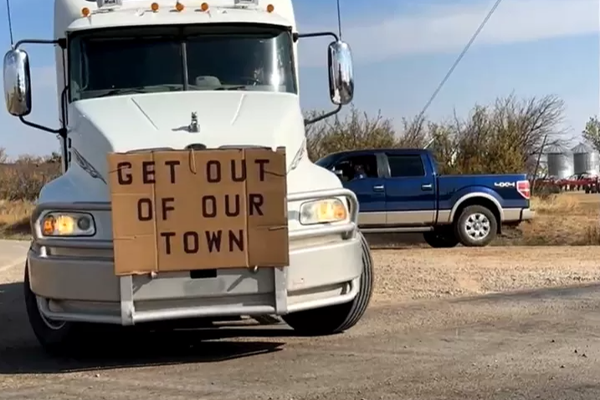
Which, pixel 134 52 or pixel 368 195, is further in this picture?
pixel 368 195

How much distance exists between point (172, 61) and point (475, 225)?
33.8 feet

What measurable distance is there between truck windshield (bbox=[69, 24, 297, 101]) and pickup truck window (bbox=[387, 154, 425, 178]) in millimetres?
9443

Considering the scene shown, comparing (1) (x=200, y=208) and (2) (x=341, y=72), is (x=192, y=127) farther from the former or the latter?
(2) (x=341, y=72)

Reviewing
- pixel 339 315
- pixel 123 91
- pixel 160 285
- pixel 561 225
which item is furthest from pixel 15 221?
pixel 160 285

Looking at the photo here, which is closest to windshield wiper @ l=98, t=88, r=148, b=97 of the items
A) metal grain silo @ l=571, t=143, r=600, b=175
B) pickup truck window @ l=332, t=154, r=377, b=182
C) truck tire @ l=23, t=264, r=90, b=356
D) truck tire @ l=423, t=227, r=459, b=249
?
truck tire @ l=23, t=264, r=90, b=356

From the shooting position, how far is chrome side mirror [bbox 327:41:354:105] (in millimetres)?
8617

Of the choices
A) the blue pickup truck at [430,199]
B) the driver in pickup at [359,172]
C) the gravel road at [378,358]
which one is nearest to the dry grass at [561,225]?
the blue pickup truck at [430,199]

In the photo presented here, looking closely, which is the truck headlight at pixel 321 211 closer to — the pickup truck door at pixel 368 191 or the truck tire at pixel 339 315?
the truck tire at pixel 339 315

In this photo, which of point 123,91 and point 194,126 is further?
point 123,91

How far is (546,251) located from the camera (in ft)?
50.6

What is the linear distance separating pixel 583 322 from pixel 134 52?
4.75 m

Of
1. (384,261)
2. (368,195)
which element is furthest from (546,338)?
(368,195)

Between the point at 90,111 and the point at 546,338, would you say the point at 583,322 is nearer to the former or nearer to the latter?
the point at 546,338

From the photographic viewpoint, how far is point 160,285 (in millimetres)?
6406
